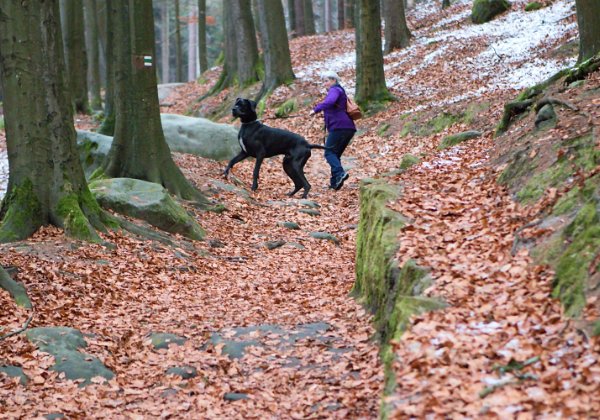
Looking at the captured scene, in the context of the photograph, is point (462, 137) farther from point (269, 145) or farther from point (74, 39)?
point (74, 39)

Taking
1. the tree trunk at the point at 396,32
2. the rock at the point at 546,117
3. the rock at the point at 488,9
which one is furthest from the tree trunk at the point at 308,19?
the rock at the point at 546,117

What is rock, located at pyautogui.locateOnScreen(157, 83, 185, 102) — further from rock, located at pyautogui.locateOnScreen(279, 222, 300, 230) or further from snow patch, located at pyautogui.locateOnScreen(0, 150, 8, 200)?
rock, located at pyautogui.locateOnScreen(279, 222, 300, 230)

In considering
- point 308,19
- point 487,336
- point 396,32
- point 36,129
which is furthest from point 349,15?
point 487,336

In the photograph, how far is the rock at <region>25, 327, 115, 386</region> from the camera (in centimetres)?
632

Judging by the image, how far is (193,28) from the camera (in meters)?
50.7

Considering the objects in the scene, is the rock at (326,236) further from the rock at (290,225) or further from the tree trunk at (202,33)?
the tree trunk at (202,33)

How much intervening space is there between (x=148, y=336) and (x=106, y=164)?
578cm

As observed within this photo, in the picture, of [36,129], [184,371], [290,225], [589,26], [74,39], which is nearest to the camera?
[184,371]

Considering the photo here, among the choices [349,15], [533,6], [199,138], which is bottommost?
[199,138]

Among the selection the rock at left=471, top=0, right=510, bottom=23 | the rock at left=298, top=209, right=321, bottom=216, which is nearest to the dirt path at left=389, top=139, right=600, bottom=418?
the rock at left=298, top=209, right=321, bottom=216

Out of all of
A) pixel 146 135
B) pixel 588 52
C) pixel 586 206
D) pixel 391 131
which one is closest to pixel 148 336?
pixel 586 206

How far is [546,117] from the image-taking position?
892 cm

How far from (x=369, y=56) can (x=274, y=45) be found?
4.58m

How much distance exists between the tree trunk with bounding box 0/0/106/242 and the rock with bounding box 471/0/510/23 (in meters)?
20.0
